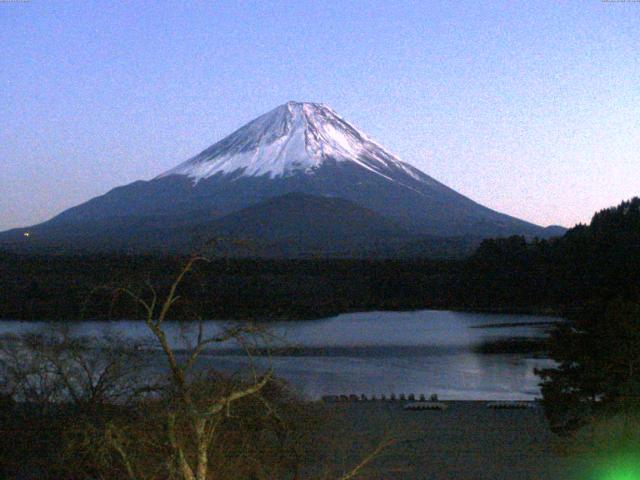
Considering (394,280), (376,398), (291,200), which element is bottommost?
(376,398)

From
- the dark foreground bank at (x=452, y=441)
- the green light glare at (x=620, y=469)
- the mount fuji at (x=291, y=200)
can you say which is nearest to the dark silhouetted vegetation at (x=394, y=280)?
the dark foreground bank at (x=452, y=441)

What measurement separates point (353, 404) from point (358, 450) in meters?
3.60

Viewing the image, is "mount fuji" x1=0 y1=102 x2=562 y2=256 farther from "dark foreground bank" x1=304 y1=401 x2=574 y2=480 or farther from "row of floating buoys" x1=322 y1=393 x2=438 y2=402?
"dark foreground bank" x1=304 y1=401 x2=574 y2=480

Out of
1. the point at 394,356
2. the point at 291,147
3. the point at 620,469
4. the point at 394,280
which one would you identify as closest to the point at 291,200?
the point at 291,147

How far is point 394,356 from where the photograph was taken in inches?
890

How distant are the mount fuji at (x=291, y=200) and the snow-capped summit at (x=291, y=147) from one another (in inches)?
4.7

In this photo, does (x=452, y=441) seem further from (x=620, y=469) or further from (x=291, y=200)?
(x=291, y=200)

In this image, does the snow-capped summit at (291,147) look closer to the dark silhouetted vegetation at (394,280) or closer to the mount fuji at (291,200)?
the mount fuji at (291,200)

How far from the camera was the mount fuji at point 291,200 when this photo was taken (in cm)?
7438

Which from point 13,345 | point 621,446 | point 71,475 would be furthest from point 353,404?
point 71,475

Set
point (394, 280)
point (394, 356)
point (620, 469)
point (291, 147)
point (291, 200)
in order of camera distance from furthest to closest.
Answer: point (291, 147), point (291, 200), point (394, 280), point (394, 356), point (620, 469)

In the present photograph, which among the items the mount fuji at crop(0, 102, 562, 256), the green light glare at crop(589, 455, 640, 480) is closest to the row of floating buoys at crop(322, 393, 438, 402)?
the green light glare at crop(589, 455, 640, 480)

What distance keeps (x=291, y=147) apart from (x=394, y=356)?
7530cm

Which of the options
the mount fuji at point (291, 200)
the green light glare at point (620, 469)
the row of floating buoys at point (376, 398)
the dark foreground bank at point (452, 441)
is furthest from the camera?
the mount fuji at point (291, 200)
